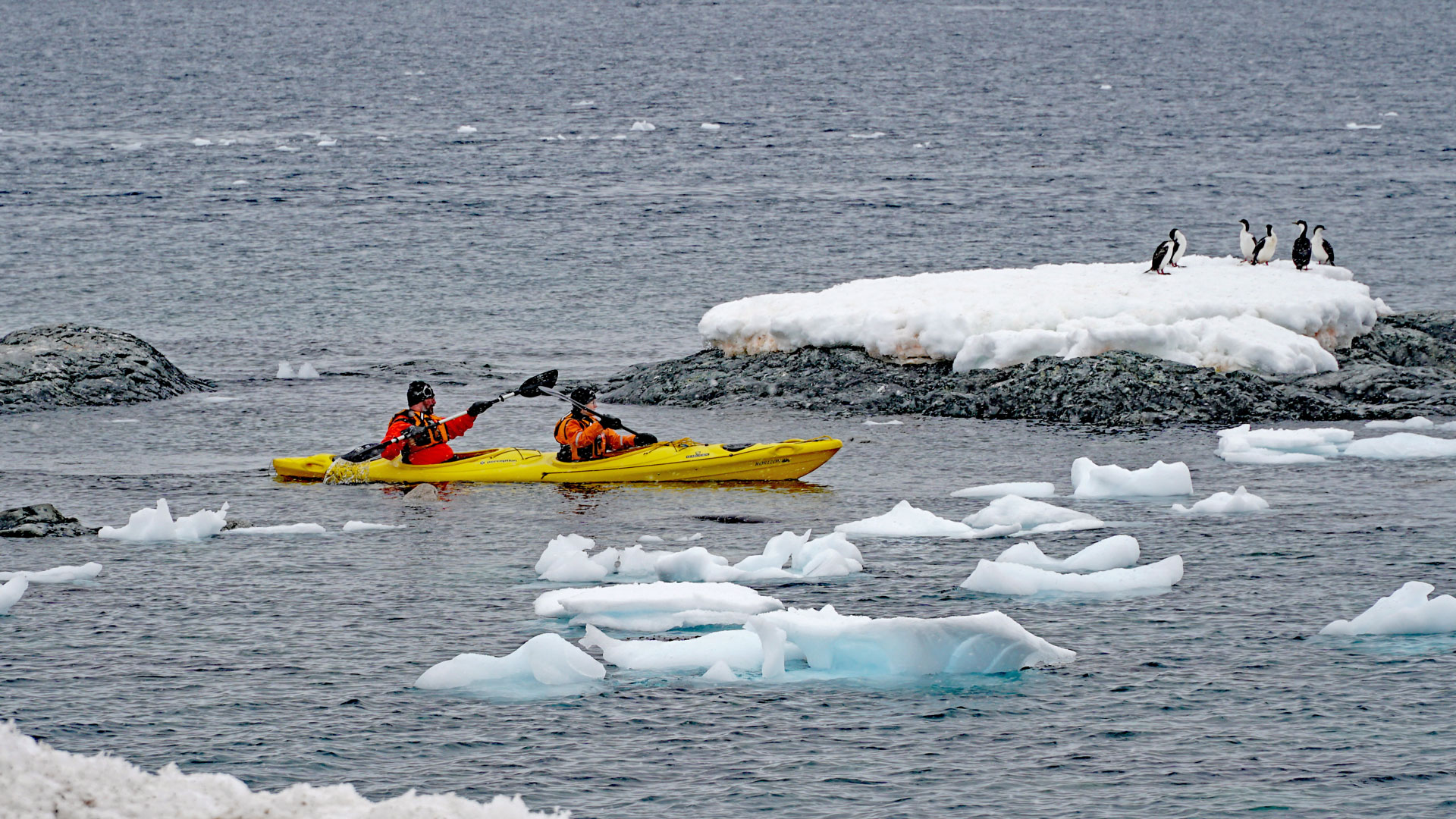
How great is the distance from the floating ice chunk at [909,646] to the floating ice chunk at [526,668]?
4.60 ft

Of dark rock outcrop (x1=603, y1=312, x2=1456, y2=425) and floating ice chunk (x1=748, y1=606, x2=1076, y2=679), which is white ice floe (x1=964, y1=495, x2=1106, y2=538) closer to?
floating ice chunk (x1=748, y1=606, x2=1076, y2=679)

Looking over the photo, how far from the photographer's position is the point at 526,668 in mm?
13328

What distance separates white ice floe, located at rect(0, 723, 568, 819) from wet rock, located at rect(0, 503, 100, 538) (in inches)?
454

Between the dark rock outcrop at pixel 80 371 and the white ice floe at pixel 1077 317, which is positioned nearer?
the white ice floe at pixel 1077 317

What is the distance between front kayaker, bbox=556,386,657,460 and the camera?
72.8 ft

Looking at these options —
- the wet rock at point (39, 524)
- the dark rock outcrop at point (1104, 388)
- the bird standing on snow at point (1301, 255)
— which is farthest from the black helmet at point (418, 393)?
the bird standing on snow at point (1301, 255)

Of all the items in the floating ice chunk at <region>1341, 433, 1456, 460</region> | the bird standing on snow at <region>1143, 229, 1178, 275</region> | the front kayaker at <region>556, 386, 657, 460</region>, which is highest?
the bird standing on snow at <region>1143, 229, 1178, 275</region>

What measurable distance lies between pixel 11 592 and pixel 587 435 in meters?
8.17

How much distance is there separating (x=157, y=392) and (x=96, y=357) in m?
1.20

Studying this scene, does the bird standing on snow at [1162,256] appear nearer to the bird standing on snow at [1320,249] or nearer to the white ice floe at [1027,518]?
the bird standing on snow at [1320,249]

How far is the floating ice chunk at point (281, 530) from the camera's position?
19062mm

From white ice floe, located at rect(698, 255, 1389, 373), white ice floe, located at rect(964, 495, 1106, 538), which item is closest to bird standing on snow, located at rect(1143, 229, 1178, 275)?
white ice floe, located at rect(698, 255, 1389, 373)

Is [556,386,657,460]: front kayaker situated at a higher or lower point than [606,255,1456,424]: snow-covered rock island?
lower

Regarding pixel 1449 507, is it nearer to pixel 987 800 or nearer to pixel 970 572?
pixel 970 572
